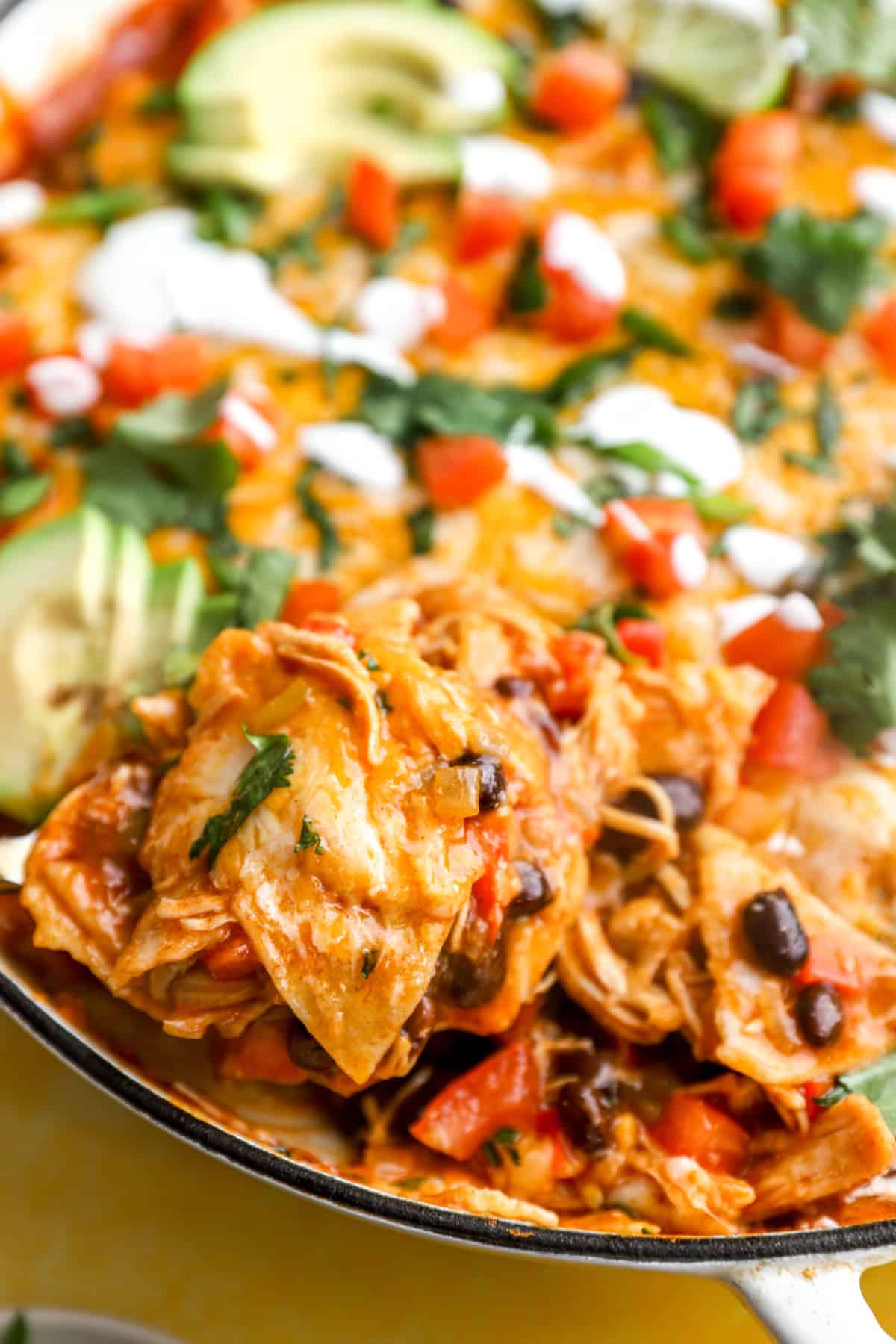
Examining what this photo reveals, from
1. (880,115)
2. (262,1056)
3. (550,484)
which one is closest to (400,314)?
(550,484)

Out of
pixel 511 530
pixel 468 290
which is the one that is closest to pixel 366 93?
pixel 468 290

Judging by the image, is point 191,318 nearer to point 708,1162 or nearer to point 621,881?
point 621,881

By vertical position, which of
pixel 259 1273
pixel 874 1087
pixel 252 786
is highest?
pixel 252 786

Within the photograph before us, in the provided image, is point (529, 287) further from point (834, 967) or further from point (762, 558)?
point (834, 967)

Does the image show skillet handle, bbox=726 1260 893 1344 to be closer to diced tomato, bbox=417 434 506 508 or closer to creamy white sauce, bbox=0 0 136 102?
diced tomato, bbox=417 434 506 508

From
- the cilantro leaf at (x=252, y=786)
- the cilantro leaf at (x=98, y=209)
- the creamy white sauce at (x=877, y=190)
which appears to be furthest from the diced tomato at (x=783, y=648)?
the cilantro leaf at (x=98, y=209)

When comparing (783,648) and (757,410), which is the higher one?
(757,410)
